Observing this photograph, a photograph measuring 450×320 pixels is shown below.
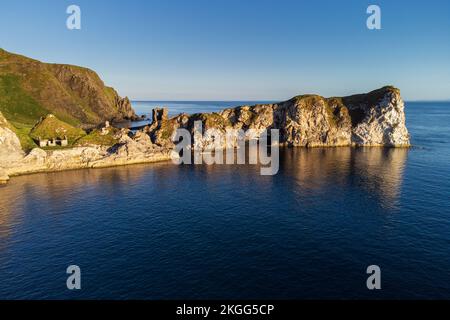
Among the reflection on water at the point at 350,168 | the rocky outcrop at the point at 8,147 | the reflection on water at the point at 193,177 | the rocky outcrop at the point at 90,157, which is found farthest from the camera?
the rocky outcrop at the point at 90,157

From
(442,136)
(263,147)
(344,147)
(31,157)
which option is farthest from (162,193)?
(442,136)

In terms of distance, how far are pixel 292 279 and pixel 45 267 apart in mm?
43103

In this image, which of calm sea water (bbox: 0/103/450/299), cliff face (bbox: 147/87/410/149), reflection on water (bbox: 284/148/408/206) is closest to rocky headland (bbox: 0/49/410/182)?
cliff face (bbox: 147/87/410/149)

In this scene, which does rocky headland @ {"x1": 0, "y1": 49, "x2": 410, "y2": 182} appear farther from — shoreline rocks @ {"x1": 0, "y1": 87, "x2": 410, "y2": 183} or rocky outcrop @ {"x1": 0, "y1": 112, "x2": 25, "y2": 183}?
rocky outcrop @ {"x1": 0, "y1": 112, "x2": 25, "y2": 183}

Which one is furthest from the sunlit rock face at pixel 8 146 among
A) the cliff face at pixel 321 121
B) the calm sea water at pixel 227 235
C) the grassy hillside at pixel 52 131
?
the cliff face at pixel 321 121

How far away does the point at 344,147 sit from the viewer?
175 m

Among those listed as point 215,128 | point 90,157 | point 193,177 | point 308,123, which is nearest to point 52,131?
point 90,157

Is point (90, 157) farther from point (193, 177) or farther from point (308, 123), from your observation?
point (308, 123)

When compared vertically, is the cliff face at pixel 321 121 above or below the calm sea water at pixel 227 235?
above

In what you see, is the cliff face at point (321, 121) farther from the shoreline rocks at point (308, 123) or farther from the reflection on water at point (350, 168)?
the reflection on water at point (350, 168)

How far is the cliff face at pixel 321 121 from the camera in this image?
171 metres

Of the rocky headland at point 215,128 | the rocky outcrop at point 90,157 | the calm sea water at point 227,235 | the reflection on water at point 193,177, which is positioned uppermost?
the rocky headland at point 215,128

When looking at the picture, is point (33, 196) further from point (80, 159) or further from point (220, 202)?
point (220, 202)

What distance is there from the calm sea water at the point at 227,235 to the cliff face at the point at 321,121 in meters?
63.6
